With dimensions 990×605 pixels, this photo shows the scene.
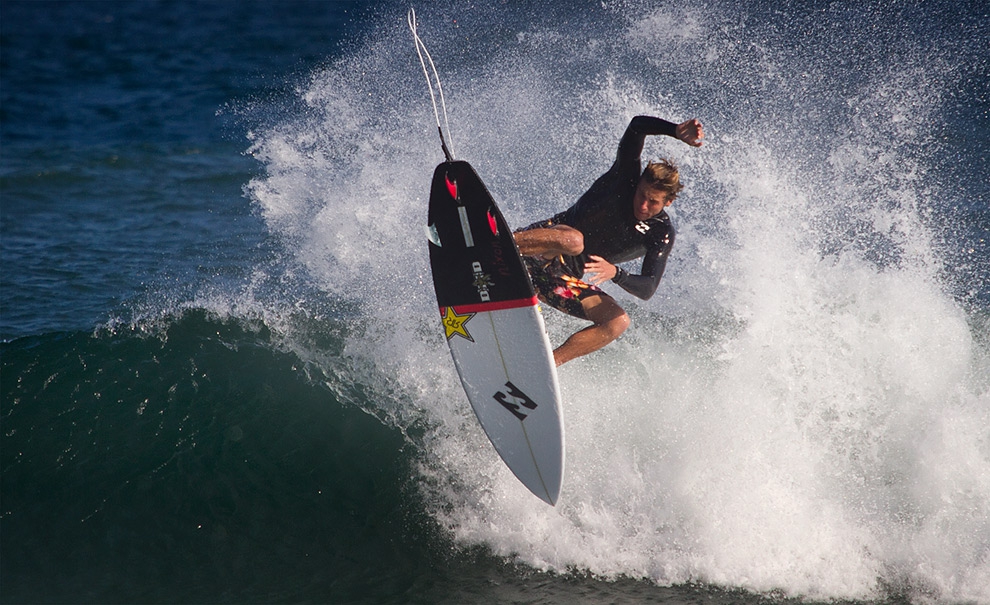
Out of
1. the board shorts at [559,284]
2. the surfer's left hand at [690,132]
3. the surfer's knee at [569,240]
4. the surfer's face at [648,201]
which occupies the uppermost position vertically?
the surfer's left hand at [690,132]

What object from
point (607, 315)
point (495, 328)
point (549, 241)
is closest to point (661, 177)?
point (549, 241)

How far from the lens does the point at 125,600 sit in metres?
4.66

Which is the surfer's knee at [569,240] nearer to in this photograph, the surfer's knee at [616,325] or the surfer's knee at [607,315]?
the surfer's knee at [607,315]

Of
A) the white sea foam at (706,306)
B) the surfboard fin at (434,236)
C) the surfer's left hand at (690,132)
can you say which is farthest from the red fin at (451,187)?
the white sea foam at (706,306)

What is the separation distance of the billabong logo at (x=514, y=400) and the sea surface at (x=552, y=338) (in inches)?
33.6

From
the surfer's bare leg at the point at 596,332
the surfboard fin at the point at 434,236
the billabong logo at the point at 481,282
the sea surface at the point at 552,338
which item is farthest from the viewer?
the sea surface at the point at 552,338

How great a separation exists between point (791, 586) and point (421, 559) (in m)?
2.60

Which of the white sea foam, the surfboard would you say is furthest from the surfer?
the white sea foam

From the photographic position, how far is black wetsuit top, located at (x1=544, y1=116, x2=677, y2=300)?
16.3 feet

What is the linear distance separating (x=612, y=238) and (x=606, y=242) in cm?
5

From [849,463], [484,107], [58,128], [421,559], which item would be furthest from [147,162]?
[849,463]

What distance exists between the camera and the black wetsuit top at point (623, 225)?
4.96m

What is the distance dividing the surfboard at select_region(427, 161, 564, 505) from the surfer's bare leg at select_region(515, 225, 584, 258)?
0.20m

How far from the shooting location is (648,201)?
4.81 m
